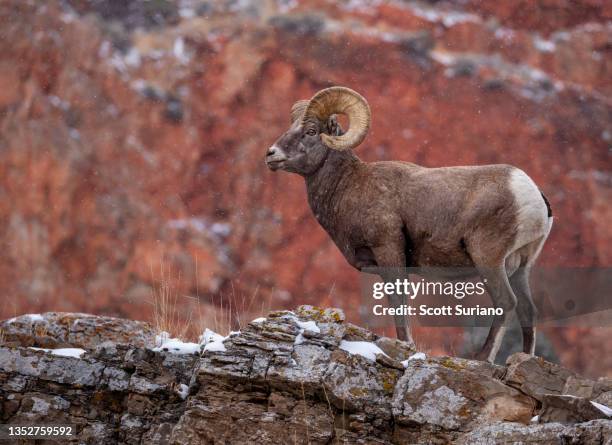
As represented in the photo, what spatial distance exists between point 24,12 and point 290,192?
6.63 metres

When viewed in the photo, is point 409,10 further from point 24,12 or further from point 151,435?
point 151,435

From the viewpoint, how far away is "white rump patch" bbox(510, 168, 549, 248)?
750cm

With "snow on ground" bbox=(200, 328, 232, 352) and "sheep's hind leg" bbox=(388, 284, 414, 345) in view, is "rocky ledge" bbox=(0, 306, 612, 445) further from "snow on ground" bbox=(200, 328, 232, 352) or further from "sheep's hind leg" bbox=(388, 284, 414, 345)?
"sheep's hind leg" bbox=(388, 284, 414, 345)

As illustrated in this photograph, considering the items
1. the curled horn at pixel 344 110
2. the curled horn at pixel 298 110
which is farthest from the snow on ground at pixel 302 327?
the curled horn at pixel 298 110

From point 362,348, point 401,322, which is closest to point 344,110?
point 401,322

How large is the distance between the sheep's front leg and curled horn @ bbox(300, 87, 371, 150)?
39.3 inches

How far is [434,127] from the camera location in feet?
59.8

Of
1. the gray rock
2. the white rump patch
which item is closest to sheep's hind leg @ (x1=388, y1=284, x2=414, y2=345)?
the white rump patch

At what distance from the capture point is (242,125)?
18.3m

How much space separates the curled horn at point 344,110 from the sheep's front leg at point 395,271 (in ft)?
3.28

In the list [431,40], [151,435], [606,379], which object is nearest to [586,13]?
[431,40]

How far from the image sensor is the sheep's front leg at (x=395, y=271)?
7621 mm

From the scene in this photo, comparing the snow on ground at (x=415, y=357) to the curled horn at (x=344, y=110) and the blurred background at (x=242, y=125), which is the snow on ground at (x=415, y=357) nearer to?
the curled horn at (x=344, y=110)

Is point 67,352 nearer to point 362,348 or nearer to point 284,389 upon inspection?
point 284,389
